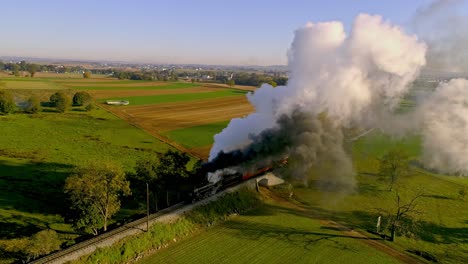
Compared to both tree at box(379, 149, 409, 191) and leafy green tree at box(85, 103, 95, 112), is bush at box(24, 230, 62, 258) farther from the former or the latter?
leafy green tree at box(85, 103, 95, 112)

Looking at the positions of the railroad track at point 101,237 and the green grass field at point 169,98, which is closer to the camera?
the railroad track at point 101,237

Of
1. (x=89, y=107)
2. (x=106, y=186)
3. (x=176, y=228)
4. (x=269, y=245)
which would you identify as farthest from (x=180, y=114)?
(x=269, y=245)

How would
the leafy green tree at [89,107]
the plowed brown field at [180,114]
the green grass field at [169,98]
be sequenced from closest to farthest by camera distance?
the plowed brown field at [180,114], the leafy green tree at [89,107], the green grass field at [169,98]

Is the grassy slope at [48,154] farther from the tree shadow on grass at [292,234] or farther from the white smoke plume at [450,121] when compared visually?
the white smoke plume at [450,121]

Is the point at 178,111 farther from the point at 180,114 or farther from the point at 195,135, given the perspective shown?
the point at 195,135

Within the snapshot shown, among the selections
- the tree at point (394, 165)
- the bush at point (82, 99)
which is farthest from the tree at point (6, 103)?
the tree at point (394, 165)

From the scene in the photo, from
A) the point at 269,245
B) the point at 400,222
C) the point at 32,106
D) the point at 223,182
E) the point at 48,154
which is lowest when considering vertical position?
the point at 269,245

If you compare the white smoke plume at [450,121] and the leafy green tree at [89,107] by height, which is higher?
the white smoke plume at [450,121]
